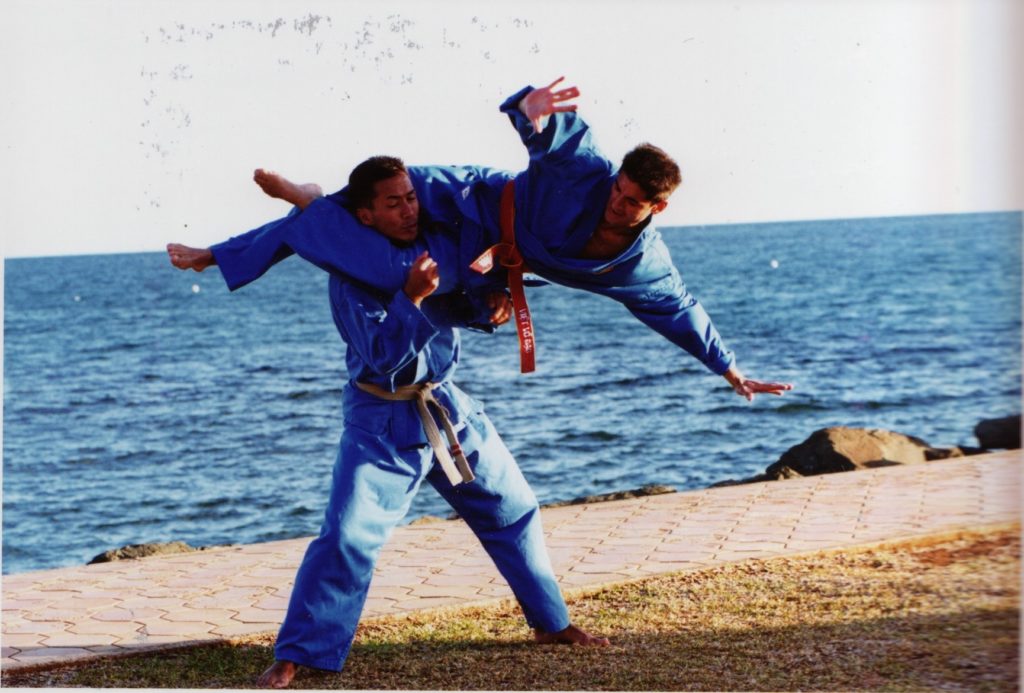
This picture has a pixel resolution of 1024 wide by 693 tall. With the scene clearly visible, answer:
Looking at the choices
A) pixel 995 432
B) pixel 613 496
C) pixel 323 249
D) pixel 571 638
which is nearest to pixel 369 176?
pixel 323 249

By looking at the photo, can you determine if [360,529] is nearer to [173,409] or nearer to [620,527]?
[620,527]

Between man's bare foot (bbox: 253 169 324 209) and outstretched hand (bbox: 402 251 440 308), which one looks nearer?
outstretched hand (bbox: 402 251 440 308)

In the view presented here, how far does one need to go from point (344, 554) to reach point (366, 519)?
4.1 inches

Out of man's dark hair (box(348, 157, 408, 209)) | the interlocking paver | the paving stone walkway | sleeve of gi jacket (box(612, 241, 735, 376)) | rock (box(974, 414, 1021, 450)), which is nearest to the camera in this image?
man's dark hair (box(348, 157, 408, 209))

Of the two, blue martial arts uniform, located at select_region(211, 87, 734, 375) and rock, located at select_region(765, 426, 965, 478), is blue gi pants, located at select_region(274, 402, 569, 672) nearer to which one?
blue martial arts uniform, located at select_region(211, 87, 734, 375)

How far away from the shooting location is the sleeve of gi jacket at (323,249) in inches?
136

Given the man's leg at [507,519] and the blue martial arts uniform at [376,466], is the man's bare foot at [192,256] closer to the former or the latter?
the blue martial arts uniform at [376,466]

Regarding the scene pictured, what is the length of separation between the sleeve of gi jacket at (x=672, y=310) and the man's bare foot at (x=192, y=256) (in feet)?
3.43

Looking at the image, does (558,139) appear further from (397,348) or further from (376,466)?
(376,466)

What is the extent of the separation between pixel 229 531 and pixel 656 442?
716 centimetres

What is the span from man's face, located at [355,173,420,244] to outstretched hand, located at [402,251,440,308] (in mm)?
193

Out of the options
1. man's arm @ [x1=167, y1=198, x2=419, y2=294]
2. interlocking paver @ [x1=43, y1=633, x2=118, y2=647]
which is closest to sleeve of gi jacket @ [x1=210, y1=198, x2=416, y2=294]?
man's arm @ [x1=167, y1=198, x2=419, y2=294]

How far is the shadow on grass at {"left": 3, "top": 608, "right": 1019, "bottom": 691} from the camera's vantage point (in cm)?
376

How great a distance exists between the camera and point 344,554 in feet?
11.5
